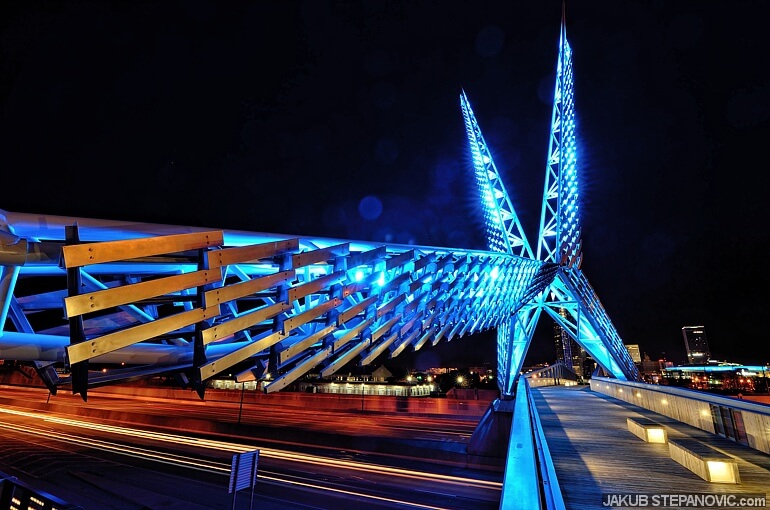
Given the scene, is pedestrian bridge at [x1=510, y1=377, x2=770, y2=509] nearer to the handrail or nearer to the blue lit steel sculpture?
the handrail

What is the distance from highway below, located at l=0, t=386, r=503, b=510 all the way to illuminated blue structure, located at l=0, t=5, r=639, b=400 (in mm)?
5606

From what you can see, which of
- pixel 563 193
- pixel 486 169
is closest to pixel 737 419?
pixel 563 193

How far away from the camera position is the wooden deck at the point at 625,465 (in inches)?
193

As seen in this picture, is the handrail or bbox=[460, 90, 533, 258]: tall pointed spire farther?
bbox=[460, 90, 533, 258]: tall pointed spire

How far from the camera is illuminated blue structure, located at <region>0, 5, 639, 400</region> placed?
4.08 meters

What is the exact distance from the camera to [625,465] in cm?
606

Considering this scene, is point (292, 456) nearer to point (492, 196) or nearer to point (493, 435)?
point (493, 435)

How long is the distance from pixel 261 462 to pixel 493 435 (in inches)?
482

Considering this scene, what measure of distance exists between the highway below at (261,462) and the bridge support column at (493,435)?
0.68 metres

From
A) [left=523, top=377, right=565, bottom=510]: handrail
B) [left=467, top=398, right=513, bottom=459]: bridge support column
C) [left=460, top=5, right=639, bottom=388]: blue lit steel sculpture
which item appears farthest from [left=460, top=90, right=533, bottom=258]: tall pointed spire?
[left=523, top=377, right=565, bottom=510]: handrail

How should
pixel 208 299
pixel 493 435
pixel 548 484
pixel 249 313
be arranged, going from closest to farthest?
pixel 548 484
pixel 208 299
pixel 249 313
pixel 493 435

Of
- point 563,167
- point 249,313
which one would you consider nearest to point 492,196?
point 563,167

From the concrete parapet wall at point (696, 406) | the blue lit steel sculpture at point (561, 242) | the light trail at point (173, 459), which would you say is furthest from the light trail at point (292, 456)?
the blue lit steel sculpture at point (561, 242)

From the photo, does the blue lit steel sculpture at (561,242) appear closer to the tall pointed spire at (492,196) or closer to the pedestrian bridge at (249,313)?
the tall pointed spire at (492,196)
